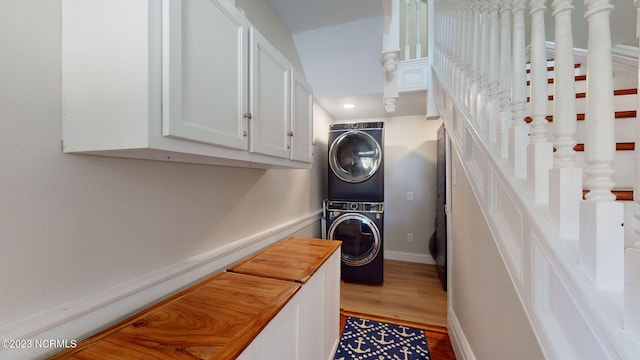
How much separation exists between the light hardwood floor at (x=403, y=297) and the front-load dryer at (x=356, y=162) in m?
1.02

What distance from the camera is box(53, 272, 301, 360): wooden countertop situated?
2.15 ft

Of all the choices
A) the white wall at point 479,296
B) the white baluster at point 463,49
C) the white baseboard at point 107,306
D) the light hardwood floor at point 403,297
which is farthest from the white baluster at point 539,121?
the light hardwood floor at point 403,297

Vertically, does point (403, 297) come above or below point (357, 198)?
below

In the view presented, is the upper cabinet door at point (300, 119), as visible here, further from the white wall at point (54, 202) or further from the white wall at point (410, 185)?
the white wall at point (410, 185)

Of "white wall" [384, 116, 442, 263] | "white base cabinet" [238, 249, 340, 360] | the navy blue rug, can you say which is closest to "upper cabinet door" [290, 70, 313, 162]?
"white base cabinet" [238, 249, 340, 360]

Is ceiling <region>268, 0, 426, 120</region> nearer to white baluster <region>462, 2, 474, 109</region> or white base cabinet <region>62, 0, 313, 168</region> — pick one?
white baluster <region>462, 2, 474, 109</region>

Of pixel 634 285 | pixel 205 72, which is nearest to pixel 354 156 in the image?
pixel 205 72

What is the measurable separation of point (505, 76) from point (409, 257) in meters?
2.98

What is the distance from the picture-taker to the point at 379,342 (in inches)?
73.0

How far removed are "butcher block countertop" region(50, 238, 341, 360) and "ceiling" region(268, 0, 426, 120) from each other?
6.21 ft

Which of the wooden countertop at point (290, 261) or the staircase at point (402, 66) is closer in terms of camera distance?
the wooden countertop at point (290, 261)

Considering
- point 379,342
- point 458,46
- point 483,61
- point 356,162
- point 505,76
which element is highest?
point 458,46

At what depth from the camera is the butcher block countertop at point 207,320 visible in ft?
2.16

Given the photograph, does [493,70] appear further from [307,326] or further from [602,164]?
[307,326]
